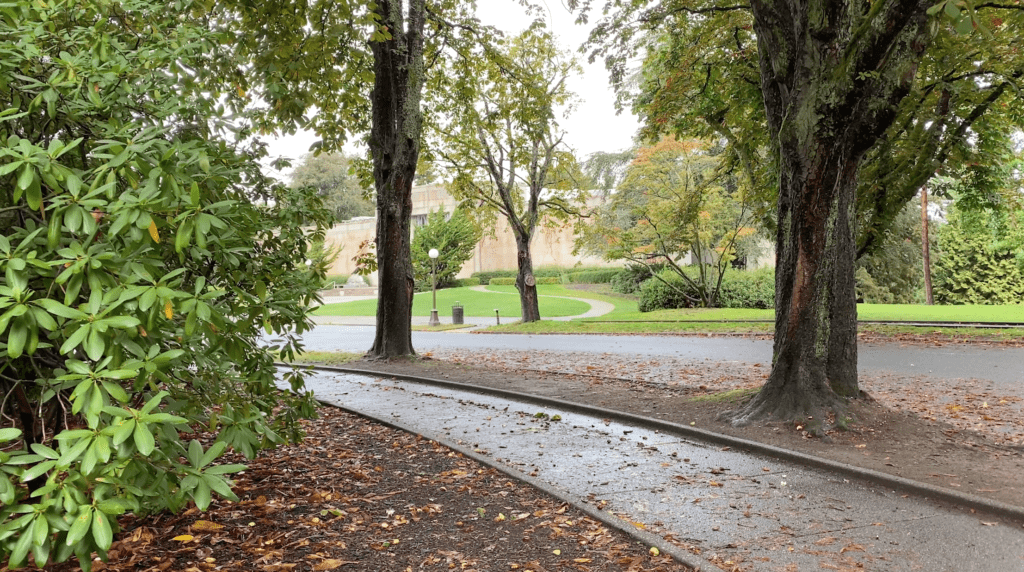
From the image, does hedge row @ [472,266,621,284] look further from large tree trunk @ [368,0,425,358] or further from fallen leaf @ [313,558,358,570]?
fallen leaf @ [313,558,358,570]

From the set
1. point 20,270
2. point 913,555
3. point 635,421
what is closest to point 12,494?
point 20,270

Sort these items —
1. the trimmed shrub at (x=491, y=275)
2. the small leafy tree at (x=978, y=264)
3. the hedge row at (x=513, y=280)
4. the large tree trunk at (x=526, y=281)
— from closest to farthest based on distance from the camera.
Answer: the large tree trunk at (x=526, y=281) < the small leafy tree at (x=978, y=264) < the hedge row at (x=513, y=280) < the trimmed shrub at (x=491, y=275)

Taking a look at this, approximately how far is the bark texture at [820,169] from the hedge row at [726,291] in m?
22.2

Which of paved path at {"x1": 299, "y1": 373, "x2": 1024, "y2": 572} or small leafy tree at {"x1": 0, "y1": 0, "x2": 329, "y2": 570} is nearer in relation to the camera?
small leafy tree at {"x1": 0, "y1": 0, "x2": 329, "y2": 570}

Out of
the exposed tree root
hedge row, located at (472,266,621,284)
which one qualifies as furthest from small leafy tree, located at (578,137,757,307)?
the exposed tree root

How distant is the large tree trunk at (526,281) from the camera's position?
992 inches

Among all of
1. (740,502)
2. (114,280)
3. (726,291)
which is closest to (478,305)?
(726,291)

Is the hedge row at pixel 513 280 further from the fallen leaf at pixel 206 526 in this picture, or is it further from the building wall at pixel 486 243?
the fallen leaf at pixel 206 526

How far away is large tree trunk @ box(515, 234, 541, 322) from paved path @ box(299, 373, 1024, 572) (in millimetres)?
17316

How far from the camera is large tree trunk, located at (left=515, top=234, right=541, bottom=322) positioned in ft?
82.7

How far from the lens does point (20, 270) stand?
225 centimetres

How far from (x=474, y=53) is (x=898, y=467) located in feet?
41.9

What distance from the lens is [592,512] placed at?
4.67 m

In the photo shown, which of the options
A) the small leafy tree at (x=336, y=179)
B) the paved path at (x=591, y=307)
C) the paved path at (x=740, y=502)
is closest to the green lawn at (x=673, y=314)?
the paved path at (x=591, y=307)
